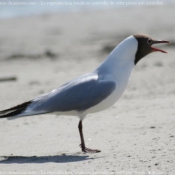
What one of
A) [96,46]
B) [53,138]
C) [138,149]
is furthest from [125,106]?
[96,46]

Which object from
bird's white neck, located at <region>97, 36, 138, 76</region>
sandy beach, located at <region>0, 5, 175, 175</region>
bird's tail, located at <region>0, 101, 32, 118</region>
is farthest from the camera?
bird's white neck, located at <region>97, 36, 138, 76</region>

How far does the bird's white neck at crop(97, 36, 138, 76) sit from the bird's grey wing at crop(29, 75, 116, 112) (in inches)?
9.1

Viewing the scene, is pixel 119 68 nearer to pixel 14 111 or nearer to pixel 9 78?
pixel 14 111

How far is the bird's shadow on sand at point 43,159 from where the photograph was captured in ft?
20.9

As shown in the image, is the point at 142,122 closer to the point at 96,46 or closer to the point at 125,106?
the point at 125,106

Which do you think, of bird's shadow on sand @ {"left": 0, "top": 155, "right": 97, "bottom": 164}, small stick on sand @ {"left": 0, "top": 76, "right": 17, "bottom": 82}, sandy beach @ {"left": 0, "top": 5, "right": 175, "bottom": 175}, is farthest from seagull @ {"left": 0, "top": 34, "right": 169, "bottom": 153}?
small stick on sand @ {"left": 0, "top": 76, "right": 17, "bottom": 82}

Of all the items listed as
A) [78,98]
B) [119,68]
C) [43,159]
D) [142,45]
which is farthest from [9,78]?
[43,159]

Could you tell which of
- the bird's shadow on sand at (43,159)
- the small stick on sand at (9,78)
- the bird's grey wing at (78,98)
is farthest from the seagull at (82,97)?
the small stick on sand at (9,78)

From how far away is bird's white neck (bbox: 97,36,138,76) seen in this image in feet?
23.2

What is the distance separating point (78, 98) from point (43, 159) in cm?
76

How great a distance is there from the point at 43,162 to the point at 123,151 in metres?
0.80

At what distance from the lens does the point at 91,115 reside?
874cm

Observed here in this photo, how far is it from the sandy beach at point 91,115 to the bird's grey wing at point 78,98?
461mm

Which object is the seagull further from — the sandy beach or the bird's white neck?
the sandy beach
